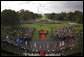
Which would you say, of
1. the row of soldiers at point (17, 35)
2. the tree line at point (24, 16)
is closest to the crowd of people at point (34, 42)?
the row of soldiers at point (17, 35)

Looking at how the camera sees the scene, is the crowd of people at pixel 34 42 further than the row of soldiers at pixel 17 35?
Yes

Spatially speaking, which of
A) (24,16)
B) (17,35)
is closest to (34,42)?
(17,35)

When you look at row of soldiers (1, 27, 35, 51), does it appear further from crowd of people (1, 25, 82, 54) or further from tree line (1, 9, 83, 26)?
tree line (1, 9, 83, 26)

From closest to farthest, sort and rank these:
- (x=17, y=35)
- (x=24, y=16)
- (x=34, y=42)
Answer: (x=34, y=42), (x=17, y=35), (x=24, y=16)

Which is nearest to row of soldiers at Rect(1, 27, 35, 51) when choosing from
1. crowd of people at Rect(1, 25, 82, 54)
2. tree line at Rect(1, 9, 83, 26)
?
crowd of people at Rect(1, 25, 82, 54)

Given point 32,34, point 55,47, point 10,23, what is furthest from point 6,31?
point 55,47

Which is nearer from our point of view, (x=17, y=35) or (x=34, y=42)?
(x=34, y=42)

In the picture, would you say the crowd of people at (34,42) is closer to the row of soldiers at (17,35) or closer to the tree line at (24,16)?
the row of soldiers at (17,35)

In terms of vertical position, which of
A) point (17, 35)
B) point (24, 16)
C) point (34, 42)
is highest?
point (24, 16)

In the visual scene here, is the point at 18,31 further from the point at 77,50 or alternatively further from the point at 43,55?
the point at 77,50

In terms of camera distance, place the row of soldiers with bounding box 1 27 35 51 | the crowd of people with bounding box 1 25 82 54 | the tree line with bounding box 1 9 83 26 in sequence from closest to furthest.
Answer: the row of soldiers with bounding box 1 27 35 51, the crowd of people with bounding box 1 25 82 54, the tree line with bounding box 1 9 83 26

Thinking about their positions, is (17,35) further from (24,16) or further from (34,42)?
(24,16)
